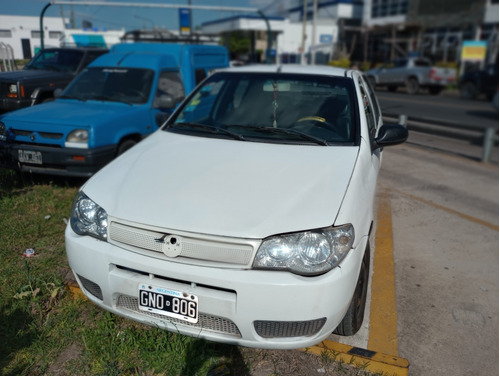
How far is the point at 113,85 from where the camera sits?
6395 mm

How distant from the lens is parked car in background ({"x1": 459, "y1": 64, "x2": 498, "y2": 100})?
1864 cm

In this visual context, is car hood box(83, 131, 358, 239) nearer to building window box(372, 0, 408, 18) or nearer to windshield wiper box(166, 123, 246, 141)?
windshield wiper box(166, 123, 246, 141)

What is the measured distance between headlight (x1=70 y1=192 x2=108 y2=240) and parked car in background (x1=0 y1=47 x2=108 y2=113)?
537 cm

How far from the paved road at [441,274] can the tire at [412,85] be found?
16.5m

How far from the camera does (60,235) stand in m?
4.14

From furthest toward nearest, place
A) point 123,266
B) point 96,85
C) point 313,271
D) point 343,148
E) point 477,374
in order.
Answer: point 96,85
point 343,148
point 477,374
point 123,266
point 313,271

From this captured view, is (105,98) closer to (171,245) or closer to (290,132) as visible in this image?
(290,132)

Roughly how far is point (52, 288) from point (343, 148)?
2.32 m

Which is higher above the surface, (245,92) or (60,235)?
(245,92)

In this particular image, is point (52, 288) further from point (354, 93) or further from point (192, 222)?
point (354, 93)

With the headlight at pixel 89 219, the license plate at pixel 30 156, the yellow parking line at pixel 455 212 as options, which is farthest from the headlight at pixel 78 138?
the yellow parking line at pixel 455 212

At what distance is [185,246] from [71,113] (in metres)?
3.92

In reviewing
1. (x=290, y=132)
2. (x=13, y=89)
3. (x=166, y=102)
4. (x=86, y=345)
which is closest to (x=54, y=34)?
(x=13, y=89)

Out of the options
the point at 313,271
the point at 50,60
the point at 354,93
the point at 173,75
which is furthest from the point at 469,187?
the point at 50,60
